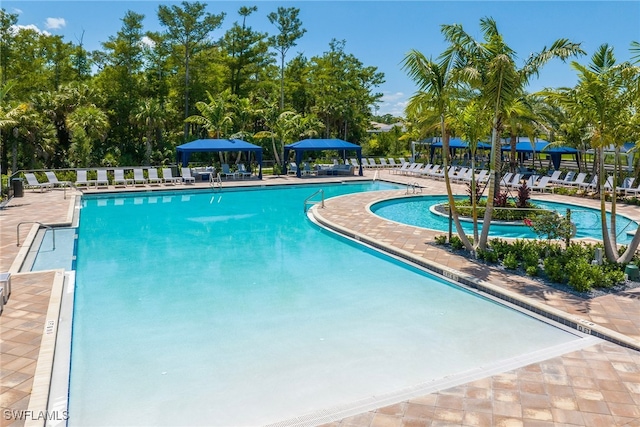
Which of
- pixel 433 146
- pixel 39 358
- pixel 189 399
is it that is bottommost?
pixel 189 399

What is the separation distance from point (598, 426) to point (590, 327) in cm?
246

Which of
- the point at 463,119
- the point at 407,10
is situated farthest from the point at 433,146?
the point at 463,119

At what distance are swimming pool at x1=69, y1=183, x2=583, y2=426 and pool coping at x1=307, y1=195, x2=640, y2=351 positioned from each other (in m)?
0.24

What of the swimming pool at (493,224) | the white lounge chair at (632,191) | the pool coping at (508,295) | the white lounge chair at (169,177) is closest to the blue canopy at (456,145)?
the white lounge chair at (632,191)

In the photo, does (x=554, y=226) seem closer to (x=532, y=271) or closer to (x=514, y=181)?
(x=532, y=271)

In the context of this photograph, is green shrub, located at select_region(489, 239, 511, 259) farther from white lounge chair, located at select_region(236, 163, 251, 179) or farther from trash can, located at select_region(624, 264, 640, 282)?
white lounge chair, located at select_region(236, 163, 251, 179)

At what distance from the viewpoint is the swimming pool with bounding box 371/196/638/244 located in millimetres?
13406

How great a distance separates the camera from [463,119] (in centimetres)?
1366

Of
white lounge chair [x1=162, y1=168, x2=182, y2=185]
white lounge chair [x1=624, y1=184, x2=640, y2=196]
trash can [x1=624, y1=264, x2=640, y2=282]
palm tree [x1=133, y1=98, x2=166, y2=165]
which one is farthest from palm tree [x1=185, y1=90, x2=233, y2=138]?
trash can [x1=624, y1=264, x2=640, y2=282]

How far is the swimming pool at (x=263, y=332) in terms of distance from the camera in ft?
17.1

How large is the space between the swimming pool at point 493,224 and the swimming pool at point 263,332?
4139 mm

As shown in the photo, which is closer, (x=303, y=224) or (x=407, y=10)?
(x=303, y=224)

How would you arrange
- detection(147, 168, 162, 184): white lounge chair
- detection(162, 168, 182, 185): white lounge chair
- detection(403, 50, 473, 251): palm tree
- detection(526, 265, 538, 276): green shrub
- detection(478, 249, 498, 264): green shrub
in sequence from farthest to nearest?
detection(162, 168, 182, 185): white lounge chair → detection(147, 168, 162, 184): white lounge chair → detection(478, 249, 498, 264): green shrub → detection(403, 50, 473, 251): palm tree → detection(526, 265, 538, 276): green shrub

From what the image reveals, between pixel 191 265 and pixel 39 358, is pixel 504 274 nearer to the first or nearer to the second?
pixel 191 265
